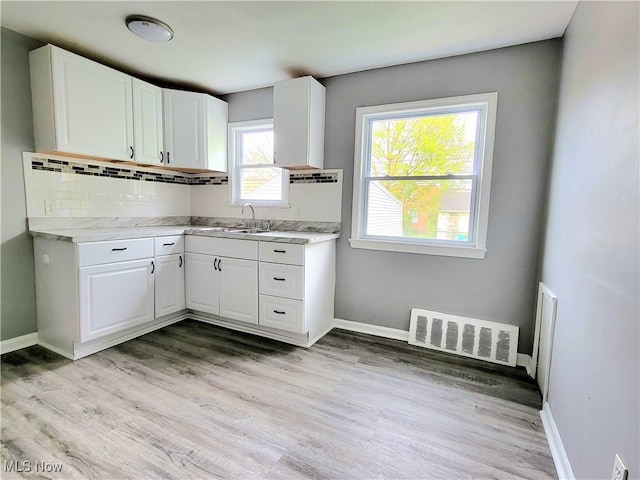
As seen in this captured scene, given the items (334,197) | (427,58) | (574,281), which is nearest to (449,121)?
(427,58)

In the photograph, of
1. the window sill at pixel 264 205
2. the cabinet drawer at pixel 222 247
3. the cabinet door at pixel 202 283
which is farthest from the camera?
the window sill at pixel 264 205

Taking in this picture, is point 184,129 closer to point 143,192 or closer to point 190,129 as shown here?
point 190,129

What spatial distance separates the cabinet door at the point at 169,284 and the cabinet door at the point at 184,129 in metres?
1.04

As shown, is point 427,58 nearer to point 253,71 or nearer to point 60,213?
point 253,71

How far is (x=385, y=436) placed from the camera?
5.43 ft

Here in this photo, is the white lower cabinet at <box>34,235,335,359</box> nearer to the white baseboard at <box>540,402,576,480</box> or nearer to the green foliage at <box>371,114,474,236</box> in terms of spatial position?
the green foliage at <box>371,114,474,236</box>

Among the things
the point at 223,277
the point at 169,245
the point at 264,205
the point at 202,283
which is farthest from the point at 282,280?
the point at 169,245

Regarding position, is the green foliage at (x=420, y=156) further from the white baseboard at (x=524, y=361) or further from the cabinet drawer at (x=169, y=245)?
the cabinet drawer at (x=169, y=245)

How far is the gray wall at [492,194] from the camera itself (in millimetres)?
2297

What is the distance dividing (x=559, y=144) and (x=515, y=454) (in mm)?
1856

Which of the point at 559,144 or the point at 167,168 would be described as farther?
the point at 167,168

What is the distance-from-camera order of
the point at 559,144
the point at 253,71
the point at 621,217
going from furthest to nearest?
the point at 253,71
the point at 559,144
the point at 621,217

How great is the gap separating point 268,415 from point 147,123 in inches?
111
